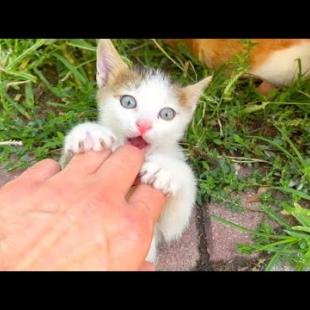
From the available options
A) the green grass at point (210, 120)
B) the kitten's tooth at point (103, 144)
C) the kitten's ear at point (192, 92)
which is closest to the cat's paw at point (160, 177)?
the kitten's tooth at point (103, 144)

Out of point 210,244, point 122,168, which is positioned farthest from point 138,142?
point 210,244

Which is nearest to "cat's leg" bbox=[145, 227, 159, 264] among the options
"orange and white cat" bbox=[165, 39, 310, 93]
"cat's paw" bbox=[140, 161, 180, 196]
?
"cat's paw" bbox=[140, 161, 180, 196]

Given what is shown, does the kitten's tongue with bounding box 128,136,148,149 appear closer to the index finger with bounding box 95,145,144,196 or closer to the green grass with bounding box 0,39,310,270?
the index finger with bounding box 95,145,144,196

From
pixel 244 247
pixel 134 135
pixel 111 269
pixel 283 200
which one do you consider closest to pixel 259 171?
pixel 283 200

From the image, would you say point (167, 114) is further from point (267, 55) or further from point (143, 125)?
point (267, 55)

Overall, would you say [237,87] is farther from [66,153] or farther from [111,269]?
[111,269]
